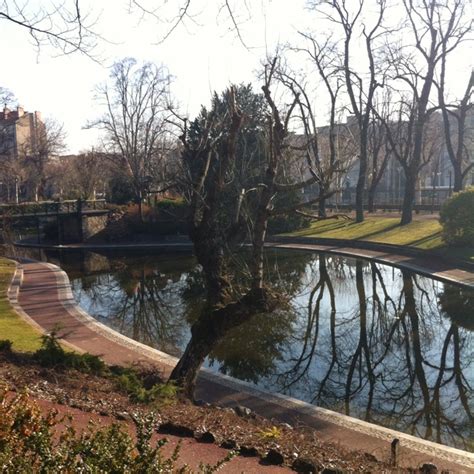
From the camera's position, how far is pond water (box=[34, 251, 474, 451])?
10125mm

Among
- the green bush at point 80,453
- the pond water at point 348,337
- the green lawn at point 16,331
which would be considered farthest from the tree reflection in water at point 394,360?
the green bush at point 80,453

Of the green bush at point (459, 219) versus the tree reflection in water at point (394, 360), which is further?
the green bush at point (459, 219)

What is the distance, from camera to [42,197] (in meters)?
61.1

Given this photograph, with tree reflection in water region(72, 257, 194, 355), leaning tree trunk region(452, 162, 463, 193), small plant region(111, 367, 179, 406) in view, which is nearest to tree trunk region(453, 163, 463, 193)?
leaning tree trunk region(452, 162, 463, 193)

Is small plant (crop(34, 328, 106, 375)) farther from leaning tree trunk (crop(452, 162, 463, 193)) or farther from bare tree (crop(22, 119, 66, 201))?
bare tree (crop(22, 119, 66, 201))

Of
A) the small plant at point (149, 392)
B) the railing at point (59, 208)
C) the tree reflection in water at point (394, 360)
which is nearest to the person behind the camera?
the small plant at point (149, 392)

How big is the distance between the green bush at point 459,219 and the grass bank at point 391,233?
0.47 metres

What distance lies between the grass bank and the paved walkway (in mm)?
15460

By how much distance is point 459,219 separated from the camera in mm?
24344

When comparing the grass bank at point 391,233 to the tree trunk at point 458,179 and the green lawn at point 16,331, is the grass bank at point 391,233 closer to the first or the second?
the tree trunk at point 458,179

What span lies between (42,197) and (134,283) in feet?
138

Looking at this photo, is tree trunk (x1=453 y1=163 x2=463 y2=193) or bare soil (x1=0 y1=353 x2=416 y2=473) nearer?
bare soil (x1=0 y1=353 x2=416 y2=473)

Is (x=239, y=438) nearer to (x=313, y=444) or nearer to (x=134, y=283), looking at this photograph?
(x=313, y=444)

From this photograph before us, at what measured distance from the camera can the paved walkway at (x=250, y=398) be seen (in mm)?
7499
